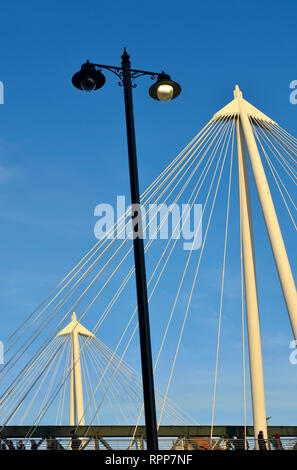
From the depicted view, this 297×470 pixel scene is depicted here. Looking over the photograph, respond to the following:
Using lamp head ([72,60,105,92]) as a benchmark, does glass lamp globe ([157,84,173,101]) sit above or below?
below

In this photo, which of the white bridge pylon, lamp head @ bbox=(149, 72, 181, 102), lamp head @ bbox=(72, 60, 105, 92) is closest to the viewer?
lamp head @ bbox=(72, 60, 105, 92)

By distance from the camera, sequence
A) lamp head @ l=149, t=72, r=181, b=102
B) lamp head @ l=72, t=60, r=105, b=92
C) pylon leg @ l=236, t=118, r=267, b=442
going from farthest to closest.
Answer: pylon leg @ l=236, t=118, r=267, b=442 < lamp head @ l=149, t=72, r=181, b=102 < lamp head @ l=72, t=60, r=105, b=92

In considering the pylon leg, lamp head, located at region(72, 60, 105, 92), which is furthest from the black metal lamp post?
the pylon leg

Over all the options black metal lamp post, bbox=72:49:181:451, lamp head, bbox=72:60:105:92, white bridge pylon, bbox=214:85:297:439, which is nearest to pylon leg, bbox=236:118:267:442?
white bridge pylon, bbox=214:85:297:439

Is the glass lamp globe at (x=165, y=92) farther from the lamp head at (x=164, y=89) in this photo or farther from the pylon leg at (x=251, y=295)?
the pylon leg at (x=251, y=295)

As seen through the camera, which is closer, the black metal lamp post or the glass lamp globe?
the black metal lamp post

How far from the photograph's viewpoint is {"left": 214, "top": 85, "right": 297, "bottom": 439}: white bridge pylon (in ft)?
54.6

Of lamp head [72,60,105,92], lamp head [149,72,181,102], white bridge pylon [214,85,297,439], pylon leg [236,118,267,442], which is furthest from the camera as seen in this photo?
pylon leg [236,118,267,442]

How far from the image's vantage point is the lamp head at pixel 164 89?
9.45 m

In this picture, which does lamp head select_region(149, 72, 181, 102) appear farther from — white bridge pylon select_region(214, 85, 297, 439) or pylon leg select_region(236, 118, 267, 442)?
pylon leg select_region(236, 118, 267, 442)

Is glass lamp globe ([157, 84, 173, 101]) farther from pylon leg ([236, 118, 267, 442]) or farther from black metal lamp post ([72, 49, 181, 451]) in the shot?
pylon leg ([236, 118, 267, 442])

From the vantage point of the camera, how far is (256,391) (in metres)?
18.2

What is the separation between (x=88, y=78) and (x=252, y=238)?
1169cm
